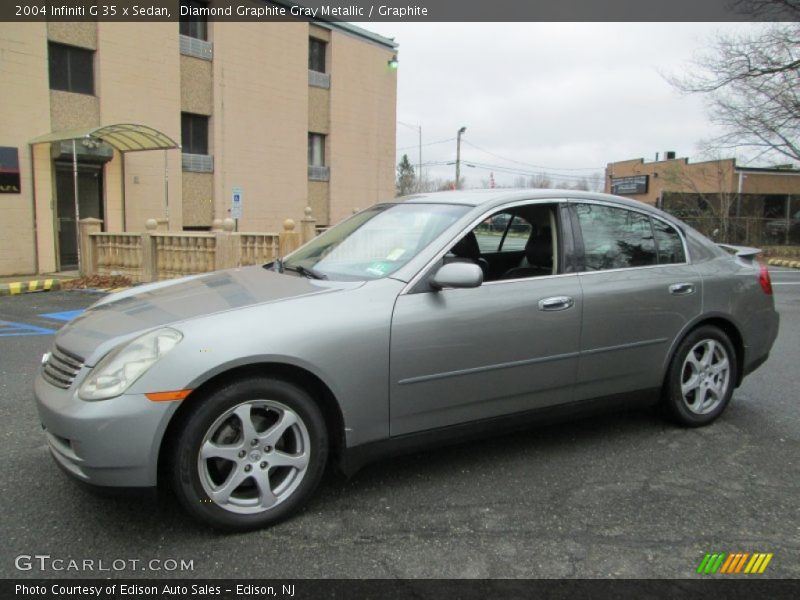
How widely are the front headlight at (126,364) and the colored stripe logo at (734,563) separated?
97.8 inches

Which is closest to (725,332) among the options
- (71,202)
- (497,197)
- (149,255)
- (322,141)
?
(497,197)

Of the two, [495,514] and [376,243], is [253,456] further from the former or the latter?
[376,243]

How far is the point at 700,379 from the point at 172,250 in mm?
11552

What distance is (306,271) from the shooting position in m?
3.68

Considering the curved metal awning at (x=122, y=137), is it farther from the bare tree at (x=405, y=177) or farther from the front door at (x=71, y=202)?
the bare tree at (x=405, y=177)

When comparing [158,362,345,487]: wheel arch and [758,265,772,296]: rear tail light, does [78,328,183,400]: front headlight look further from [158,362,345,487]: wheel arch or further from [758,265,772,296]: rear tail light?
[758,265,772,296]: rear tail light

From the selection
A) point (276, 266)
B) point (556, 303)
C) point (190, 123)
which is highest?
point (190, 123)

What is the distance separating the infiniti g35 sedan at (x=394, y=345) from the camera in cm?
273

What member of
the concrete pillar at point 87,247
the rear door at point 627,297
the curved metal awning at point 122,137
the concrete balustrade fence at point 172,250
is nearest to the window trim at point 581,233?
the rear door at point 627,297

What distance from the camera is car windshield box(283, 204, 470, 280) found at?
350 centimetres

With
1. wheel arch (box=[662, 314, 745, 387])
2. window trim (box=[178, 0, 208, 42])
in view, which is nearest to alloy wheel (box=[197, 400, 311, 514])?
wheel arch (box=[662, 314, 745, 387])

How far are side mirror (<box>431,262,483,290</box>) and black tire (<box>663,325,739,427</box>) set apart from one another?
5.84 feet
